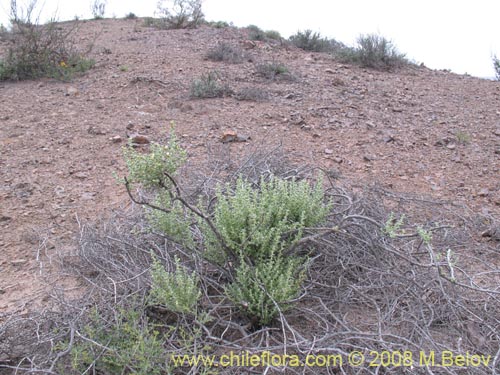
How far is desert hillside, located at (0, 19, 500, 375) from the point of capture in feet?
11.1

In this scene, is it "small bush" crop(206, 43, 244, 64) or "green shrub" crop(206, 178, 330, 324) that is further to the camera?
"small bush" crop(206, 43, 244, 64)

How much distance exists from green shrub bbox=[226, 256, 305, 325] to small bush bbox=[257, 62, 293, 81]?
4.75m

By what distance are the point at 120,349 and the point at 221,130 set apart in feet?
10.4

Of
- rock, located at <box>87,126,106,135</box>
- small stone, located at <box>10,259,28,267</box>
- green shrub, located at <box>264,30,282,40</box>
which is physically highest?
green shrub, located at <box>264,30,282,40</box>

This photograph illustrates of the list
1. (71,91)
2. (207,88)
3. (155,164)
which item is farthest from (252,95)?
(155,164)

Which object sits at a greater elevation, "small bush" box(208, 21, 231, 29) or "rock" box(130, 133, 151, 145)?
"small bush" box(208, 21, 231, 29)

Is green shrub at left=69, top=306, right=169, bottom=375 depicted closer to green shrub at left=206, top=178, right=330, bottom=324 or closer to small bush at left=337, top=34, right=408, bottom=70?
green shrub at left=206, top=178, right=330, bottom=324

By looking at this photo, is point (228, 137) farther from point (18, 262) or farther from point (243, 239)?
point (243, 239)

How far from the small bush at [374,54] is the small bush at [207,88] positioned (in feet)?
9.56

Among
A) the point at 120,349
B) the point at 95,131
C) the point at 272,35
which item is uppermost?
the point at 272,35

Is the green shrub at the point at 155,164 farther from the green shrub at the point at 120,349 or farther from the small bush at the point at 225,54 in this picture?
the small bush at the point at 225,54

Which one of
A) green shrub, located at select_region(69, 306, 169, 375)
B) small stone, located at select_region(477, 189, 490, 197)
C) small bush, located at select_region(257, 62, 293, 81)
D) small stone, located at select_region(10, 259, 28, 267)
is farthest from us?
small bush, located at select_region(257, 62, 293, 81)

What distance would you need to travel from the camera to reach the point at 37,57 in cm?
636

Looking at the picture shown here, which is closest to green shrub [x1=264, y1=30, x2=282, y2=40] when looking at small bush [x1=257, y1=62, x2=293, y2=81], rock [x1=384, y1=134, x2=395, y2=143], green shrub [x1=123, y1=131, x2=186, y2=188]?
small bush [x1=257, y1=62, x2=293, y2=81]
